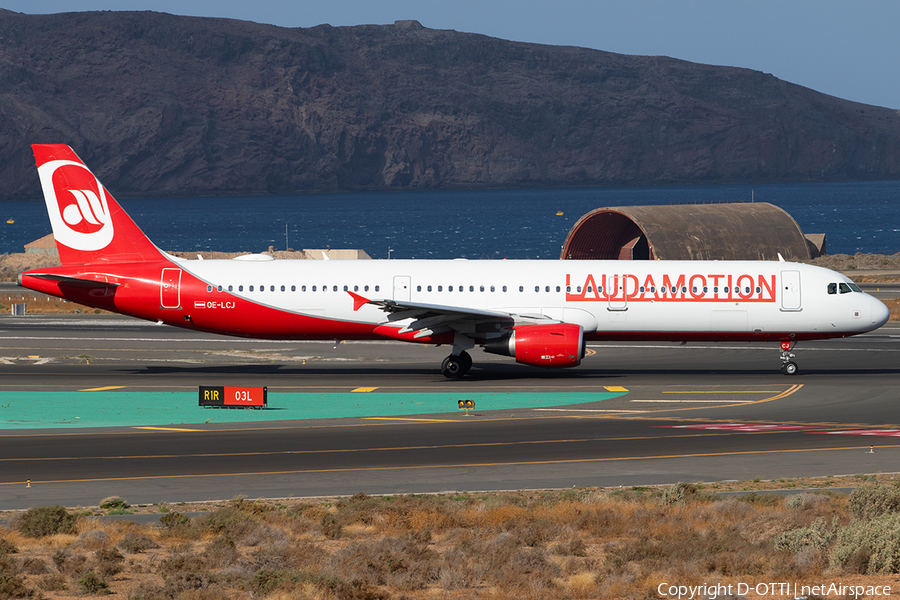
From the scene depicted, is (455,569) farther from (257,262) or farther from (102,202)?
(102,202)

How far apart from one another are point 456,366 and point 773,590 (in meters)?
25.6

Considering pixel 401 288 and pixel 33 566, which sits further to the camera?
pixel 401 288

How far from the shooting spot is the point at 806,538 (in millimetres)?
16969

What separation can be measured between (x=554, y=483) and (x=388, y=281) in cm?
1869

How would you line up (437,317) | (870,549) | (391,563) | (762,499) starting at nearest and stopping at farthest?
1. (870,549)
2. (391,563)
3. (762,499)
4. (437,317)

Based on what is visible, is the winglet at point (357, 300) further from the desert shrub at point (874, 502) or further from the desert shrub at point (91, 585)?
the desert shrub at point (91, 585)

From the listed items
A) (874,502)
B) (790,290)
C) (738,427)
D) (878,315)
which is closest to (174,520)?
(874,502)

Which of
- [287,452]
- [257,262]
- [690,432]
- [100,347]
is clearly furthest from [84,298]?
[690,432]

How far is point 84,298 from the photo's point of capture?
1588 inches

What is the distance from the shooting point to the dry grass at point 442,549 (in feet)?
50.1

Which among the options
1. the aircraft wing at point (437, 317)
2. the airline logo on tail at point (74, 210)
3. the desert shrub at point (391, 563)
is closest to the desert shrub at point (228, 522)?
the desert shrub at point (391, 563)

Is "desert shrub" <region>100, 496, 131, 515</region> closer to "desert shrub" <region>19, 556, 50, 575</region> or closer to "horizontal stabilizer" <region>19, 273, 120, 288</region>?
"desert shrub" <region>19, 556, 50, 575</region>

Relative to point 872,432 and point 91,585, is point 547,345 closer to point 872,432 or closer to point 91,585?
point 872,432

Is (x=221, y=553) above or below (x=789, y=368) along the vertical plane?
→ below
